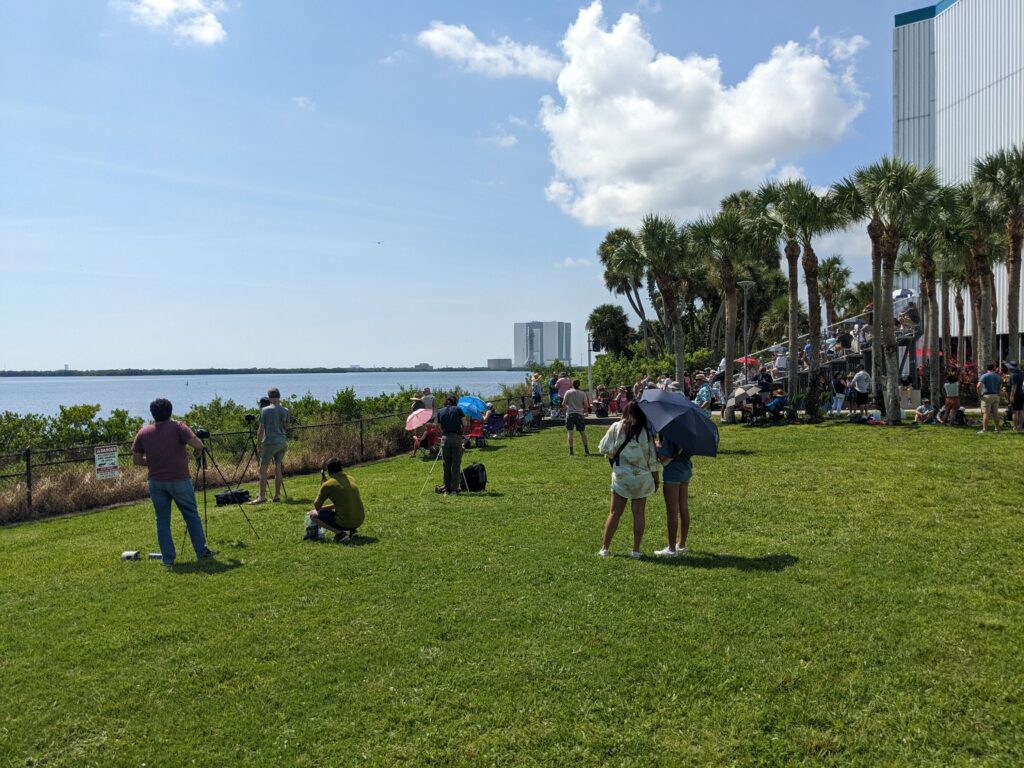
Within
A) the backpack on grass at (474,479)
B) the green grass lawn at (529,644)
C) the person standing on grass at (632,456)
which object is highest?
the person standing on grass at (632,456)

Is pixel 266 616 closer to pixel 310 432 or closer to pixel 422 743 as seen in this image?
pixel 422 743

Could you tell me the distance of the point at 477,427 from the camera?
20156 mm

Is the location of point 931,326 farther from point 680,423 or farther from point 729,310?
point 680,423

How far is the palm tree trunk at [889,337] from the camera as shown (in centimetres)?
2177

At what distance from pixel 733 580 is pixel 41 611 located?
5.88 metres

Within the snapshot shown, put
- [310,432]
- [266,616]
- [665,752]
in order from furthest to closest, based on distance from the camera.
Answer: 1. [310,432]
2. [266,616]
3. [665,752]

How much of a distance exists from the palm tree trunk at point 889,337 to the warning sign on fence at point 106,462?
19.0 meters

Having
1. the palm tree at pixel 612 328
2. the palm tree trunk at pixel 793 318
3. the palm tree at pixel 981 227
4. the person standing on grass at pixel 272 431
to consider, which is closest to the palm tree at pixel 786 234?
the palm tree trunk at pixel 793 318

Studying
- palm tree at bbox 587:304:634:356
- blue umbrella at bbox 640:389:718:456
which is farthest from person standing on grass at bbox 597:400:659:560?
palm tree at bbox 587:304:634:356

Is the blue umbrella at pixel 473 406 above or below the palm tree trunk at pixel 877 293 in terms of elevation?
below

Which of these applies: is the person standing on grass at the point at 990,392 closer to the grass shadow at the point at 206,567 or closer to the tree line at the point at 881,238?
the tree line at the point at 881,238

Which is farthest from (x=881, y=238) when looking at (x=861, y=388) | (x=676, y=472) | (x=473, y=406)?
(x=676, y=472)

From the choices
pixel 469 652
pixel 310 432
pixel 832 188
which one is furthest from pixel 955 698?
pixel 832 188

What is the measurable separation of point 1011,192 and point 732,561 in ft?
72.1
